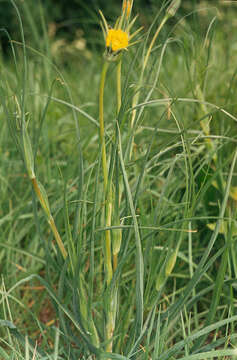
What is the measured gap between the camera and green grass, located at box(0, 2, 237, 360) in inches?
32.9

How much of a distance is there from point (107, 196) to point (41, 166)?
77 cm

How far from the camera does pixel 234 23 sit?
2455 millimetres

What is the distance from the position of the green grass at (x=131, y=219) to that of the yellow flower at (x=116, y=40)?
119 mm

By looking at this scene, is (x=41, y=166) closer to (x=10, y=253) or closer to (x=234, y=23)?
(x=10, y=253)

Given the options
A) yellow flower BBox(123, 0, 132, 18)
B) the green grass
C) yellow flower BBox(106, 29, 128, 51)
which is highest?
yellow flower BBox(123, 0, 132, 18)

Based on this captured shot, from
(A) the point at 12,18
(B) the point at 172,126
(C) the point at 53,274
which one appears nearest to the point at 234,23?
(B) the point at 172,126

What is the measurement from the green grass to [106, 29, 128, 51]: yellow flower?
12 cm

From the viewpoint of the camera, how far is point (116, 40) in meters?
0.69

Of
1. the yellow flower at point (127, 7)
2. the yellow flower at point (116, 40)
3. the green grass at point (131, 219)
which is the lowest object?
the green grass at point (131, 219)

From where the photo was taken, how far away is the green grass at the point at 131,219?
84cm

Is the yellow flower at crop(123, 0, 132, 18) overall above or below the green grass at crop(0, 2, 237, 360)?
above

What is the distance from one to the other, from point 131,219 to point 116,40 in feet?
1.07

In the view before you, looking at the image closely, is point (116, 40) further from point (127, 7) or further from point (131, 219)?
point (131, 219)

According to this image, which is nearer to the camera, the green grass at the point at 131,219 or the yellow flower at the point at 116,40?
the yellow flower at the point at 116,40
